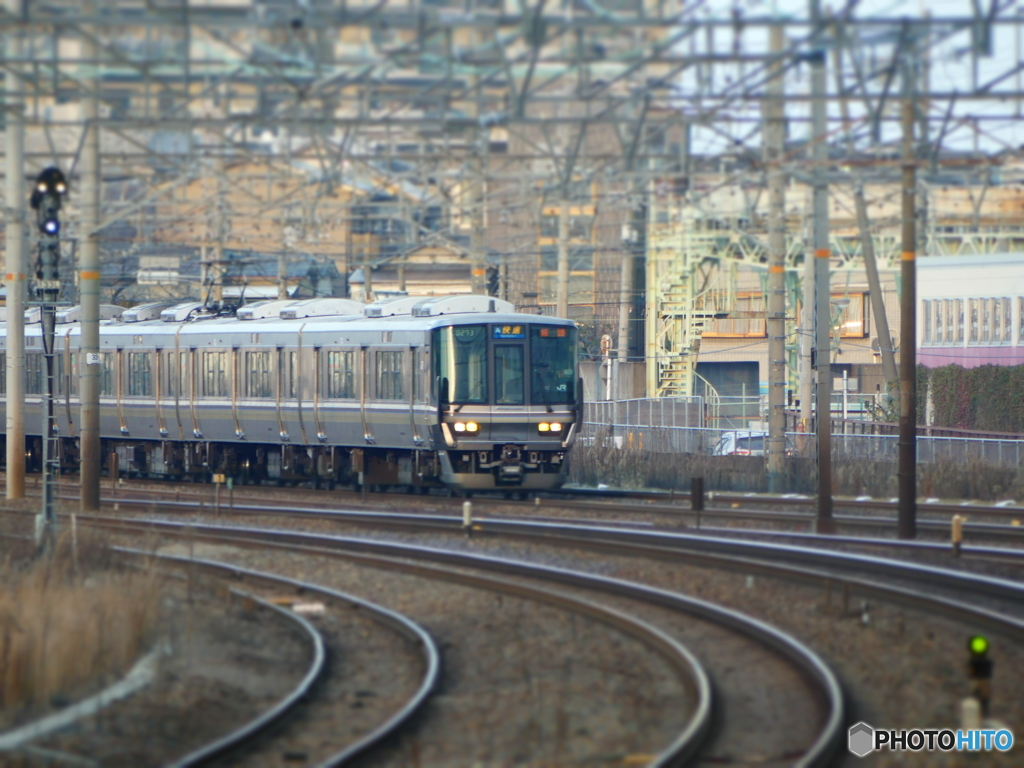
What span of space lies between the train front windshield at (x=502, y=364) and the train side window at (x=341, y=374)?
247 cm

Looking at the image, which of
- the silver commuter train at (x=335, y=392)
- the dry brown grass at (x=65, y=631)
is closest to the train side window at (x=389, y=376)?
the silver commuter train at (x=335, y=392)

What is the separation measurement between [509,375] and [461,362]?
770 mm

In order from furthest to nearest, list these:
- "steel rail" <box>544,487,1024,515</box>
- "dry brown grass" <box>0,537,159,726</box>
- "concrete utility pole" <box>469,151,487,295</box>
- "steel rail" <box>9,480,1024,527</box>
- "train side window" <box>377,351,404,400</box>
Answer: "concrete utility pole" <box>469,151,487,295</box> → "train side window" <box>377,351,404,400</box> → "steel rail" <box>544,487,1024,515</box> → "steel rail" <box>9,480,1024,527</box> → "dry brown grass" <box>0,537,159,726</box>

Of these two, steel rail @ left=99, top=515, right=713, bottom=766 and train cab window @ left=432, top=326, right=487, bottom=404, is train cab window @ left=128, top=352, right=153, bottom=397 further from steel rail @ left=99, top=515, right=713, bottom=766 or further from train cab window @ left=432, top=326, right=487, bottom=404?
train cab window @ left=432, top=326, right=487, bottom=404

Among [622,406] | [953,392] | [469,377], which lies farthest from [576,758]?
[953,392]

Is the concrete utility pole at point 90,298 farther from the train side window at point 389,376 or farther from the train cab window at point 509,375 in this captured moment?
the train cab window at point 509,375

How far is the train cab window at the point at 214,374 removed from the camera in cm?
2720

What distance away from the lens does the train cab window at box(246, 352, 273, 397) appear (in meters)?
26.3

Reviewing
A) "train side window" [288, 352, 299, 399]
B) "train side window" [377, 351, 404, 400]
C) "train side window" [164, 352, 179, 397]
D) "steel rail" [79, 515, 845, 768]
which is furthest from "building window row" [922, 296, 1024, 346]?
"steel rail" [79, 515, 845, 768]

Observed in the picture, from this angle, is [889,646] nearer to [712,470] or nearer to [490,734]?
[490,734]

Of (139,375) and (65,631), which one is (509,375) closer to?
(139,375)

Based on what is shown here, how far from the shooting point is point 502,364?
22719mm

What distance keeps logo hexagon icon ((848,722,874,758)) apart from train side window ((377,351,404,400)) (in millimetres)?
15060
